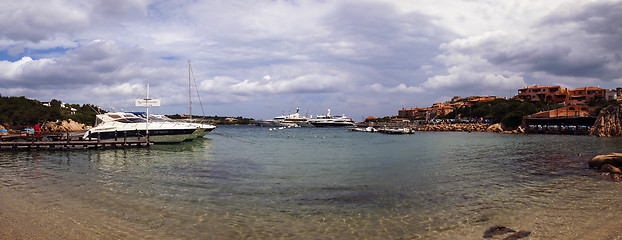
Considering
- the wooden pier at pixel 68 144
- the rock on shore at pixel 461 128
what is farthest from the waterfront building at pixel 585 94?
the wooden pier at pixel 68 144

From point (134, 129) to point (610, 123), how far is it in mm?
76783

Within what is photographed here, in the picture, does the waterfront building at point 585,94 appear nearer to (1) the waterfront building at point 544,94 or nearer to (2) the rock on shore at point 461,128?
(1) the waterfront building at point 544,94

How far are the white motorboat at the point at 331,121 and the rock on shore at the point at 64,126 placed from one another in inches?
3528

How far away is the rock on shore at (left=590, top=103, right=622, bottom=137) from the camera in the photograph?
61.4 m

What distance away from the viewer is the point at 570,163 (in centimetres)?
2409

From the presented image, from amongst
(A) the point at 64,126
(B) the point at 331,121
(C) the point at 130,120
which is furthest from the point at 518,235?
(B) the point at 331,121

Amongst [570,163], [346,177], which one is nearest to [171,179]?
[346,177]

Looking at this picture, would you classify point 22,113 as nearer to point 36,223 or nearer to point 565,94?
point 36,223

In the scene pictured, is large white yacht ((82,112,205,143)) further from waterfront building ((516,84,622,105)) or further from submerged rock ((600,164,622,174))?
waterfront building ((516,84,622,105))

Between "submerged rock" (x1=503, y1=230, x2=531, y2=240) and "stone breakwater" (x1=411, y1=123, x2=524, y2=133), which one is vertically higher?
"stone breakwater" (x1=411, y1=123, x2=524, y2=133)

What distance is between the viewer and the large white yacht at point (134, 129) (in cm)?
4062

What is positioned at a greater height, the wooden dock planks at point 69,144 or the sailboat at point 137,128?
the sailboat at point 137,128

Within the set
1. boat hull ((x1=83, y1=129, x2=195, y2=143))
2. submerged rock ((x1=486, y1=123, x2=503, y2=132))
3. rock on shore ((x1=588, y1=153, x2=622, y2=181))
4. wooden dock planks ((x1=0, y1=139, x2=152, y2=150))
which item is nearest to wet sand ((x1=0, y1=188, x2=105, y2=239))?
rock on shore ((x1=588, y1=153, x2=622, y2=181))

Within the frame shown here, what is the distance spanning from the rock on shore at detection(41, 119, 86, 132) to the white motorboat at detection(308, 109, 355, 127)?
294ft
